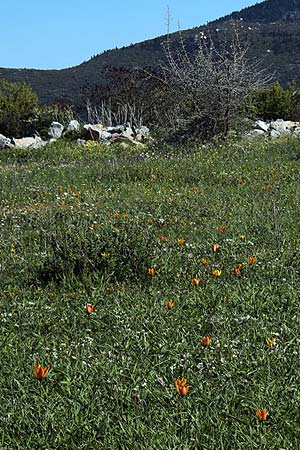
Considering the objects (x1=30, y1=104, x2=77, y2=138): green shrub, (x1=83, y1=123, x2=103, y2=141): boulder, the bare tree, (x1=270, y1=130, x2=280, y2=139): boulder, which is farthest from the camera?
(x1=30, y1=104, x2=77, y2=138): green shrub

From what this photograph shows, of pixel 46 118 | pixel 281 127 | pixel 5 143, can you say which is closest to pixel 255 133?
pixel 281 127

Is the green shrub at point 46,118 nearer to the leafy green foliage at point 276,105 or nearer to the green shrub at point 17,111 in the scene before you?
the green shrub at point 17,111

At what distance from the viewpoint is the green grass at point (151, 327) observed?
103 inches

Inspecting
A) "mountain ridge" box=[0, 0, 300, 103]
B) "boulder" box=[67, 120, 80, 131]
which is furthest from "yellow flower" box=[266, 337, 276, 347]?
"mountain ridge" box=[0, 0, 300, 103]

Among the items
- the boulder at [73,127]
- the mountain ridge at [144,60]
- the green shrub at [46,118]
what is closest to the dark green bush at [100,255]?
Result: the boulder at [73,127]

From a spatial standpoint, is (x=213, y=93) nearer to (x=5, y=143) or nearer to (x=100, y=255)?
(x=5, y=143)

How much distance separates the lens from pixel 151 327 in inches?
143

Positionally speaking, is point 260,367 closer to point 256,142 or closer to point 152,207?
point 152,207

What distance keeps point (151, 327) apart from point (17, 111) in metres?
18.6

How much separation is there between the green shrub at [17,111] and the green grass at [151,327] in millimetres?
14074

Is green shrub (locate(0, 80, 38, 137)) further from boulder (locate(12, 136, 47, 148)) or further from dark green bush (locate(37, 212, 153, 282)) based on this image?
dark green bush (locate(37, 212, 153, 282))

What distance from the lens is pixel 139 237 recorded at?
197 inches

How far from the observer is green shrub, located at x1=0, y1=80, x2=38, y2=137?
21188mm

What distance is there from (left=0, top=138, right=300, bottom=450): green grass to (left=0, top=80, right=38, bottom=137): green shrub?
14074 millimetres
